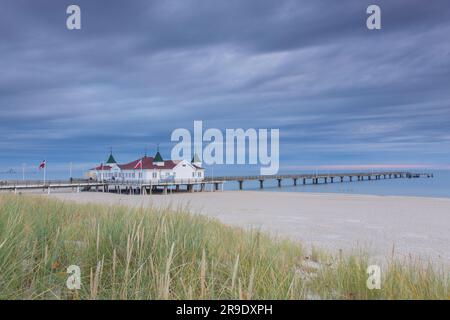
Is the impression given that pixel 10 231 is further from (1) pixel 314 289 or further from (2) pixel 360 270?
(2) pixel 360 270

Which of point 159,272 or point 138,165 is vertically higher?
point 138,165

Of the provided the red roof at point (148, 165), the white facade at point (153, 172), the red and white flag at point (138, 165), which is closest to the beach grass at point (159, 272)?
the white facade at point (153, 172)

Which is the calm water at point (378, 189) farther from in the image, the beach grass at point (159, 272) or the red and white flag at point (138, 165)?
the beach grass at point (159, 272)

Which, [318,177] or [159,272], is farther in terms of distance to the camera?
[318,177]

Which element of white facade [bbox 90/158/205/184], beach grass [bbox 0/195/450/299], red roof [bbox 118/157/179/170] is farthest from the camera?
red roof [bbox 118/157/179/170]

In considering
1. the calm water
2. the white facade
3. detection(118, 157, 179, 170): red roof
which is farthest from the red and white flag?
the calm water

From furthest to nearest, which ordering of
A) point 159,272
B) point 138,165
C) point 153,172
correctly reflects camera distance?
point 138,165
point 153,172
point 159,272

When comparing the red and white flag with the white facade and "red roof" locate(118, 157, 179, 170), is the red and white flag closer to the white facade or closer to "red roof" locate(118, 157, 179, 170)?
the white facade

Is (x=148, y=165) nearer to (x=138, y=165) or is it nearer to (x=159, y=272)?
(x=138, y=165)

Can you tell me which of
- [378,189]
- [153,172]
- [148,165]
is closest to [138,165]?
[148,165]

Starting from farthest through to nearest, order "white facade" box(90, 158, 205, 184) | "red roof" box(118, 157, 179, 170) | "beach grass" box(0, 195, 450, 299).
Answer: "red roof" box(118, 157, 179, 170)
"white facade" box(90, 158, 205, 184)
"beach grass" box(0, 195, 450, 299)
